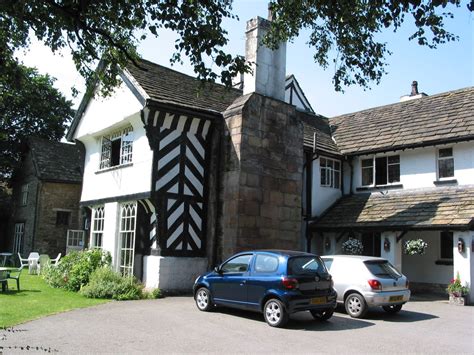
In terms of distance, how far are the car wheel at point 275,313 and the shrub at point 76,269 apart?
7.50 meters

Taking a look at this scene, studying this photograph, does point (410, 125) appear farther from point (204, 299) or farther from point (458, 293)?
point (204, 299)

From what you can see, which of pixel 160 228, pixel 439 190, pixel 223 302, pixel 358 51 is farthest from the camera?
pixel 439 190

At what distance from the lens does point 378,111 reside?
23406 millimetres

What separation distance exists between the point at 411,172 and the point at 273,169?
6203 mm

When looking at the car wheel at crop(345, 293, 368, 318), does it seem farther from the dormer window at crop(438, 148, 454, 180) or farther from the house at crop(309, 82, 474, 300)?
the dormer window at crop(438, 148, 454, 180)

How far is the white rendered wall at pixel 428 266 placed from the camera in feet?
61.4

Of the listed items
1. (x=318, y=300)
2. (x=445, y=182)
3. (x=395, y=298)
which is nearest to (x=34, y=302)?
(x=318, y=300)

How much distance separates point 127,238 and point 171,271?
96.1 inches

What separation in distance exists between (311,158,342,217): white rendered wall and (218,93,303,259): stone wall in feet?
9.26

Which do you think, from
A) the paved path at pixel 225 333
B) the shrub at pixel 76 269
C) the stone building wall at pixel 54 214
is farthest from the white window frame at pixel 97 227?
the stone building wall at pixel 54 214

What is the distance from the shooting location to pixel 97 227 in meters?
19.0

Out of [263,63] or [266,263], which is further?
[263,63]

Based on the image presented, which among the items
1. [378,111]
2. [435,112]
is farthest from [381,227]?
[378,111]

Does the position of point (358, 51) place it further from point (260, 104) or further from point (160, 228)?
point (160, 228)
